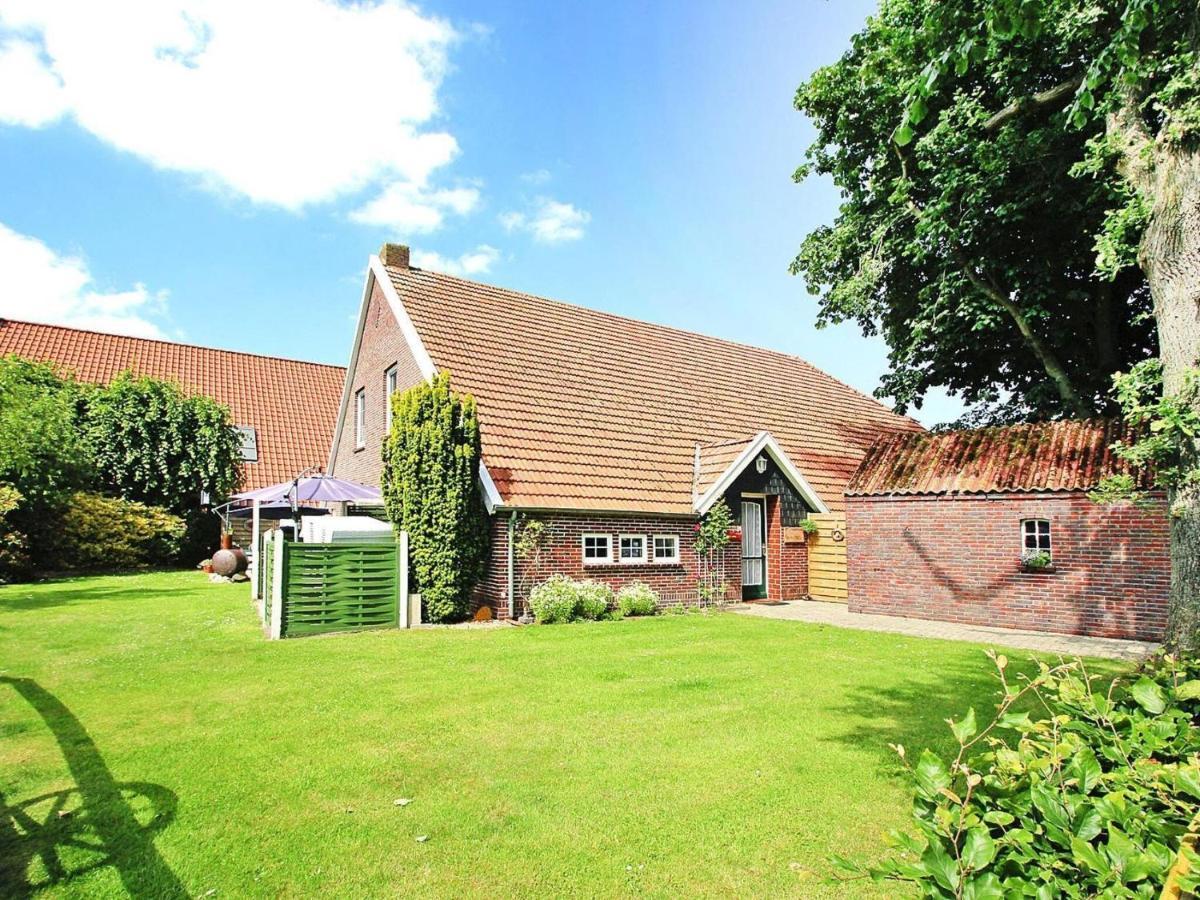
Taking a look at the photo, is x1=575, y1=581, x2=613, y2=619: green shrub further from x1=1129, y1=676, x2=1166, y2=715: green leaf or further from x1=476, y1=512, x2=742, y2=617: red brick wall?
x1=1129, y1=676, x2=1166, y2=715: green leaf

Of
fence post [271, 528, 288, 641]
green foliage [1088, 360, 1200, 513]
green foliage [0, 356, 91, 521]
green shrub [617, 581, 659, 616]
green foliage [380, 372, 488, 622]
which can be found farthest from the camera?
green foliage [0, 356, 91, 521]

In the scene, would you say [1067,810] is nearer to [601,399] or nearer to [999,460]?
[999,460]

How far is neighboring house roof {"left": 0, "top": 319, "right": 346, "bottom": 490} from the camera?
29141 mm

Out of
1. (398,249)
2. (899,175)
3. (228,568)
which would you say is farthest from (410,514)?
(899,175)

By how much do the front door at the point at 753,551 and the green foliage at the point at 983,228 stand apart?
18.9 feet

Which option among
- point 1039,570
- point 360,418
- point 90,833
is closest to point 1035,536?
point 1039,570

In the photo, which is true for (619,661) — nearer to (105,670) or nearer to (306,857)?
(306,857)

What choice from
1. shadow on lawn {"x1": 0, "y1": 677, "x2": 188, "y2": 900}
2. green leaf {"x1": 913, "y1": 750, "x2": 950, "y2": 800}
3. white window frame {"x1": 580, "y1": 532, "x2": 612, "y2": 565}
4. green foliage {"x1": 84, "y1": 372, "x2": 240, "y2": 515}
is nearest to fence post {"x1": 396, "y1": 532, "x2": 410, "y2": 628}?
white window frame {"x1": 580, "y1": 532, "x2": 612, "y2": 565}

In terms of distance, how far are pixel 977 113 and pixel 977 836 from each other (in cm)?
1729

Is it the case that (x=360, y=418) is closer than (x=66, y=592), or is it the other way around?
(x=66, y=592)

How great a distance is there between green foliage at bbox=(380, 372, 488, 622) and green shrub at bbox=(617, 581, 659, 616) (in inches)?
120

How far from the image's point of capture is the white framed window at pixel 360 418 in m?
21.0

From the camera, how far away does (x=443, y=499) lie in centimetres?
1380

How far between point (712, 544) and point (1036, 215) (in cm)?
1094
